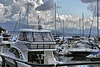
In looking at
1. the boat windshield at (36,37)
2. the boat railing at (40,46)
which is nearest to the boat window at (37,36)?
the boat windshield at (36,37)

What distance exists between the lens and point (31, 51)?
11977 mm

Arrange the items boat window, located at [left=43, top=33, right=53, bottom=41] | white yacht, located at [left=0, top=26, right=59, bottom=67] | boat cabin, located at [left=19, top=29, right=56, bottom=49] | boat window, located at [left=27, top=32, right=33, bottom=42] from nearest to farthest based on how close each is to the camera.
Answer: white yacht, located at [left=0, top=26, right=59, bottom=67], boat cabin, located at [left=19, top=29, right=56, bottom=49], boat window, located at [left=27, top=32, right=33, bottom=42], boat window, located at [left=43, top=33, right=53, bottom=41]

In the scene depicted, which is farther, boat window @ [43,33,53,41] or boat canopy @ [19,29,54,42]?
boat window @ [43,33,53,41]

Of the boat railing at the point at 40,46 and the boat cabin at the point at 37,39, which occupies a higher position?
the boat cabin at the point at 37,39

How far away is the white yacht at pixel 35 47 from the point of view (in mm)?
11773

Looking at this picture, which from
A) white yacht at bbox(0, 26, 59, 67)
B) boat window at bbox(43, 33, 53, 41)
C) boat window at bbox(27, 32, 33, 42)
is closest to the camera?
white yacht at bbox(0, 26, 59, 67)

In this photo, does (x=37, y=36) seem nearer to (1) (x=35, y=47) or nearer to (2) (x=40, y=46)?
(2) (x=40, y=46)

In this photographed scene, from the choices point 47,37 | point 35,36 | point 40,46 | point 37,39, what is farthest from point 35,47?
point 47,37

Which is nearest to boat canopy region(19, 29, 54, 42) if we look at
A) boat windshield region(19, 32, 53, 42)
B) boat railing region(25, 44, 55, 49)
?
boat windshield region(19, 32, 53, 42)

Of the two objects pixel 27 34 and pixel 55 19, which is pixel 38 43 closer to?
pixel 27 34

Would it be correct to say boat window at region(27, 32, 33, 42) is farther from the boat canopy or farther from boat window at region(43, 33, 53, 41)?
boat window at region(43, 33, 53, 41)

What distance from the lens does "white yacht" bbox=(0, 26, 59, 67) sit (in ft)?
38.6

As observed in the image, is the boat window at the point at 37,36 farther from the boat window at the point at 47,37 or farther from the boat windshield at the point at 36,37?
the boat window at the point at 47,37

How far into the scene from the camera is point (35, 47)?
11.9 m
